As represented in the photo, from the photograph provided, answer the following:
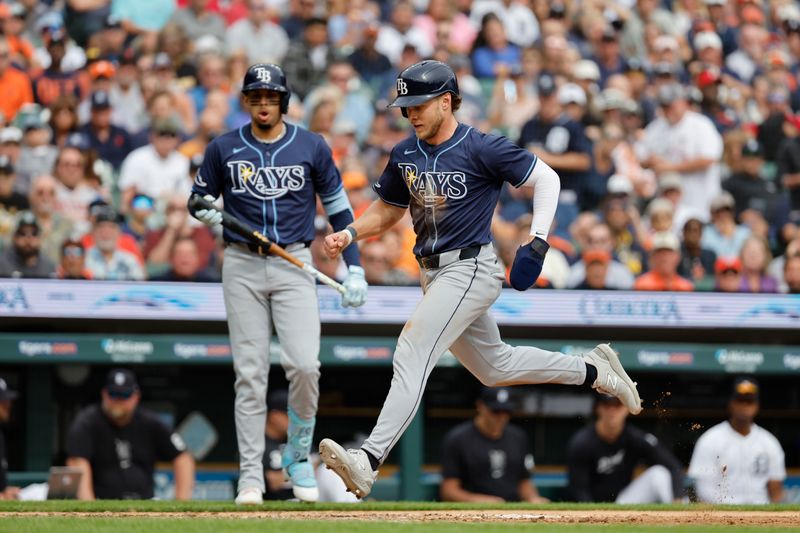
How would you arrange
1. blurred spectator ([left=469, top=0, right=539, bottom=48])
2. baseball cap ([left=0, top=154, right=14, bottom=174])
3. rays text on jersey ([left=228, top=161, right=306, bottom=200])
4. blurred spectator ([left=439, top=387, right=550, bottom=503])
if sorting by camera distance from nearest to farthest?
rays text on jersey ([left=228, top=161, right=306, bottom=200]) → blurred spectator ([left=439, top=387, right=550, bottom=503]) → baseball cap ([left=0, top=154, right=14, bottom=174]) → blurred spectator ([left=469, top=0, right=539, bottom=48])

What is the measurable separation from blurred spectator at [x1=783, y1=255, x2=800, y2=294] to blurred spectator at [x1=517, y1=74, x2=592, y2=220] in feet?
5.61

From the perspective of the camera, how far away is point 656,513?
6340 millimetres

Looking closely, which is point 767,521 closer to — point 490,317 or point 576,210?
point 490,317

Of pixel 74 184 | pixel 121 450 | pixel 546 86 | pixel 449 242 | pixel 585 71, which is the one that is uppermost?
pixel 585 71

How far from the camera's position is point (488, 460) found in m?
8.66

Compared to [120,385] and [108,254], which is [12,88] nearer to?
[108,254]

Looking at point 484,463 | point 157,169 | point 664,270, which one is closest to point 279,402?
point 484,463

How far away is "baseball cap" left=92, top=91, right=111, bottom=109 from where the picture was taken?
10719 mm

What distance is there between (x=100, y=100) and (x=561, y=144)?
12.4 ft

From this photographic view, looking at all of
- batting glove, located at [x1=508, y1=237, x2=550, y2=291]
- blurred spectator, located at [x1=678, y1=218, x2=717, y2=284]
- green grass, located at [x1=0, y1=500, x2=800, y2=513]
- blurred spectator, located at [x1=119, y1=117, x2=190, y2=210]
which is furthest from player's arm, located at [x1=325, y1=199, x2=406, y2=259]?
blurred spectator, located at [x1=678, y1=218, x2=717, y2=284]

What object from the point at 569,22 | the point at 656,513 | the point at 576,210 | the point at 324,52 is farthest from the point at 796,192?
the point at 656,513

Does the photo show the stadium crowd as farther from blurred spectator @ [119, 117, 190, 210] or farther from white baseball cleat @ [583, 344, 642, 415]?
white baseball cleat @ [583, 344, 642, 415]

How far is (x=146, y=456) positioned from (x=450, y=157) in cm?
353

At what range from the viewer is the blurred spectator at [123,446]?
8203 mm
